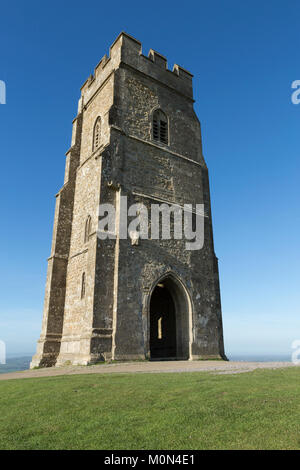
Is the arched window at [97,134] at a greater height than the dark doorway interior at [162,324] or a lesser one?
greater

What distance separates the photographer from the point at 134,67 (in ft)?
64.1

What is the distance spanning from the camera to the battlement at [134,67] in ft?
64.0

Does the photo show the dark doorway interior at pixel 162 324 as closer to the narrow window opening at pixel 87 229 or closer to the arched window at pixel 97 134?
the narrow window opening at pixel 87 229

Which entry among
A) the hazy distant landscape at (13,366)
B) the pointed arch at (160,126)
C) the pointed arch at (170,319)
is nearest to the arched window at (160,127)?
the pointed arch at (160,126)

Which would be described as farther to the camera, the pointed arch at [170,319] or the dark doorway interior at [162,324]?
the dark doorway interior at [162,324]

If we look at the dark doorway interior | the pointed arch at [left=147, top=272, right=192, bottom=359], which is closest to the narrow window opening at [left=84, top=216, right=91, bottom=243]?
the pointed arch at [left=147, top=272, right=192, bottom=359]

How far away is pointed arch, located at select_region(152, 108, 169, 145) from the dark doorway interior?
880 cm

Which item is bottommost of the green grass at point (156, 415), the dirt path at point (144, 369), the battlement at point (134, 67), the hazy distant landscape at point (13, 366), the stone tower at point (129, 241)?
the hazy distant landscape at point (13, 366)

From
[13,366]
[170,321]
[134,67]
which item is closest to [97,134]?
[134,67]

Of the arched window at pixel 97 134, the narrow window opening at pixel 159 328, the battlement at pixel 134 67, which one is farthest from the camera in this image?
the narrow window opening at pixel 159 328

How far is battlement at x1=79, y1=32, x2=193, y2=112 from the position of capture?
64.0 ft

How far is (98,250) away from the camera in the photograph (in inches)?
574

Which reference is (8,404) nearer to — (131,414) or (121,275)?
(131,414)

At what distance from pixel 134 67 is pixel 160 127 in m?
3.72
